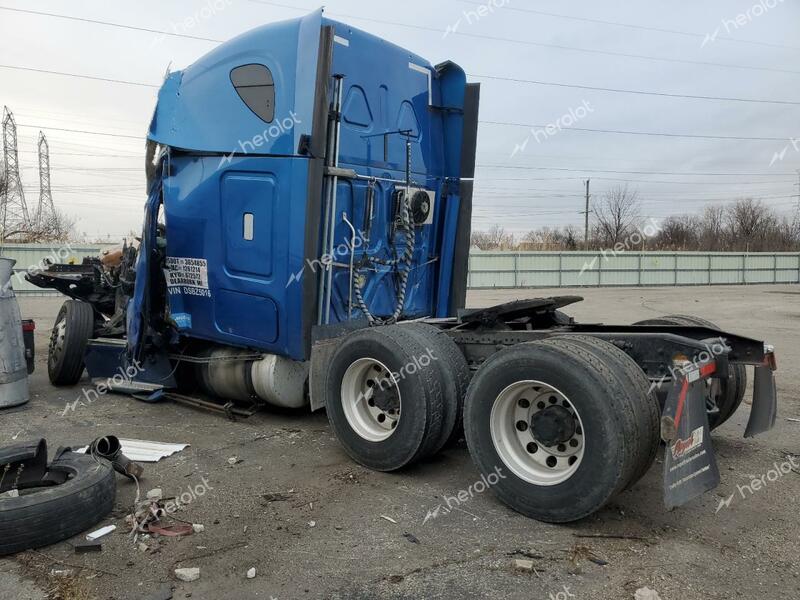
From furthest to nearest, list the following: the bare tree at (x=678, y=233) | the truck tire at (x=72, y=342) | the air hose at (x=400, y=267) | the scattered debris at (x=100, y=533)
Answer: the bare tree at (x=678, y=233) < the truck tire at (x=72, y=342) < the air hose at (x=400, y=267) < the scattered debris at (x=100, y=533)

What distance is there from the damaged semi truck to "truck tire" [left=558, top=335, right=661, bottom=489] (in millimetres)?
14

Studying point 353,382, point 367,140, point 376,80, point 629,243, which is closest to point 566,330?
point 353,382

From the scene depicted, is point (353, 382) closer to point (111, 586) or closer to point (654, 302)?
point (111, 586)

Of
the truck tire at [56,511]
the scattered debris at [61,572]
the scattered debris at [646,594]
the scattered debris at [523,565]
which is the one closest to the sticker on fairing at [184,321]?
the truck tire at [56,511]

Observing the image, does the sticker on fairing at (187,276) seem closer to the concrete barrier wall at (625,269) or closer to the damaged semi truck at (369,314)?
the damaged semi truck at (369,314)

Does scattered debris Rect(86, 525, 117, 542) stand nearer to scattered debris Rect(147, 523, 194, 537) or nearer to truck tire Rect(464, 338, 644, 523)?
scattered debris Rect(147, 523, 194, 537)

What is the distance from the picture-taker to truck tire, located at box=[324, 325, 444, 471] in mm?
4156

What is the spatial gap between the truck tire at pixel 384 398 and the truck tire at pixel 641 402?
3.73 feet

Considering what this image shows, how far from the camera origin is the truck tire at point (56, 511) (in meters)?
3.25

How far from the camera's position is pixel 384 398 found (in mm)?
4469

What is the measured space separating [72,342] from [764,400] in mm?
6599

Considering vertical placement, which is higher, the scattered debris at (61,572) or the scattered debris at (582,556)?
the scattered debris at (582,556)

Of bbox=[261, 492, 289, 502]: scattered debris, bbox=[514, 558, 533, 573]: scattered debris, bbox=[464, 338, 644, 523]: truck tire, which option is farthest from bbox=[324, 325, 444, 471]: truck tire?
bbox=[514, 558, 533, 573]: scattered debris

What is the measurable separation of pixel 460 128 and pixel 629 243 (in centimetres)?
5047
